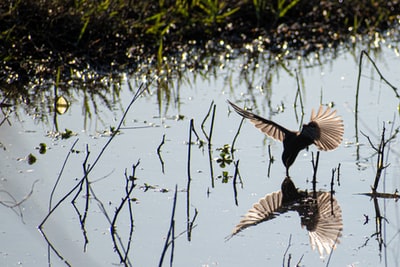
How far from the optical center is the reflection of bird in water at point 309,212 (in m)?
3.88

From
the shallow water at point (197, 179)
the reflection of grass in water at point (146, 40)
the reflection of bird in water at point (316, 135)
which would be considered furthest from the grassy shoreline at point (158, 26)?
the reflection of bird in water at point (316, 135)

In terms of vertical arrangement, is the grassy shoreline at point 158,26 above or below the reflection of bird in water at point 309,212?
above

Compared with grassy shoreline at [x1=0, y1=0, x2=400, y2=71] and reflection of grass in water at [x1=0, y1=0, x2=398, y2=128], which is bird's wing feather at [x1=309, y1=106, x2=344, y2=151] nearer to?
reflection of grass in water at [x1=0, y1=0, x2=398, y2=128]

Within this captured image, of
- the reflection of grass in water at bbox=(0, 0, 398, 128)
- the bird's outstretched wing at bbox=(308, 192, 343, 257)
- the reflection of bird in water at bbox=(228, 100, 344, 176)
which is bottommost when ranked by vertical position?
the bird's outstretched wing at bbox=(308, 192, 343, 257)

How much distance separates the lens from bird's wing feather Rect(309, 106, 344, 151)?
4.66 m

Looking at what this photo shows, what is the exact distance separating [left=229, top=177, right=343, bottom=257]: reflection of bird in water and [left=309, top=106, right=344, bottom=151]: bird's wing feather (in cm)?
25

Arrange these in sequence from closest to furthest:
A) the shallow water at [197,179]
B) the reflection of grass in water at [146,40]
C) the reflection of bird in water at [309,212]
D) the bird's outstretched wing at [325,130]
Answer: the shallow water at [197,179]
the reflection of bird in water at [309,212]
the bird's outstretched wing at [325,130]
the reflection of grass in water at [146,40]

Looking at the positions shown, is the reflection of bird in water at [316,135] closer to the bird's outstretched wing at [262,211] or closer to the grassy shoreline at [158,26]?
the bird's outstretched wing at [262,211]

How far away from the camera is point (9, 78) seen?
6.39 metres

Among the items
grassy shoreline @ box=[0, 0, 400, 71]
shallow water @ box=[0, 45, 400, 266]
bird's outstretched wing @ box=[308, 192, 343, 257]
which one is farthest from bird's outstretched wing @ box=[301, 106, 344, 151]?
grassy shoreline @ box=[0, 0, 400, 71]

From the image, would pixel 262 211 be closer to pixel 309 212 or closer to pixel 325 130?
pixel 309 212

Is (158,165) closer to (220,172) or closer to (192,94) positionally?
(220,172)

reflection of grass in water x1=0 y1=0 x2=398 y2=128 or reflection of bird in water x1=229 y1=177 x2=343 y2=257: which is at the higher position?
reflection of grass in water x1=0 y1=0 x2=398 y2=128

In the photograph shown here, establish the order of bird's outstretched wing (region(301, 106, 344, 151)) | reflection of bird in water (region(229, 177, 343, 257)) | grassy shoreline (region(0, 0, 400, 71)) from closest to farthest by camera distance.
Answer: reflection of bird in water (region(229, 177, 343, 257)), bird's outstretched wing (region(301, 106, 344, 151)), grassy shoreline (region(0, 0, 400, 71))
